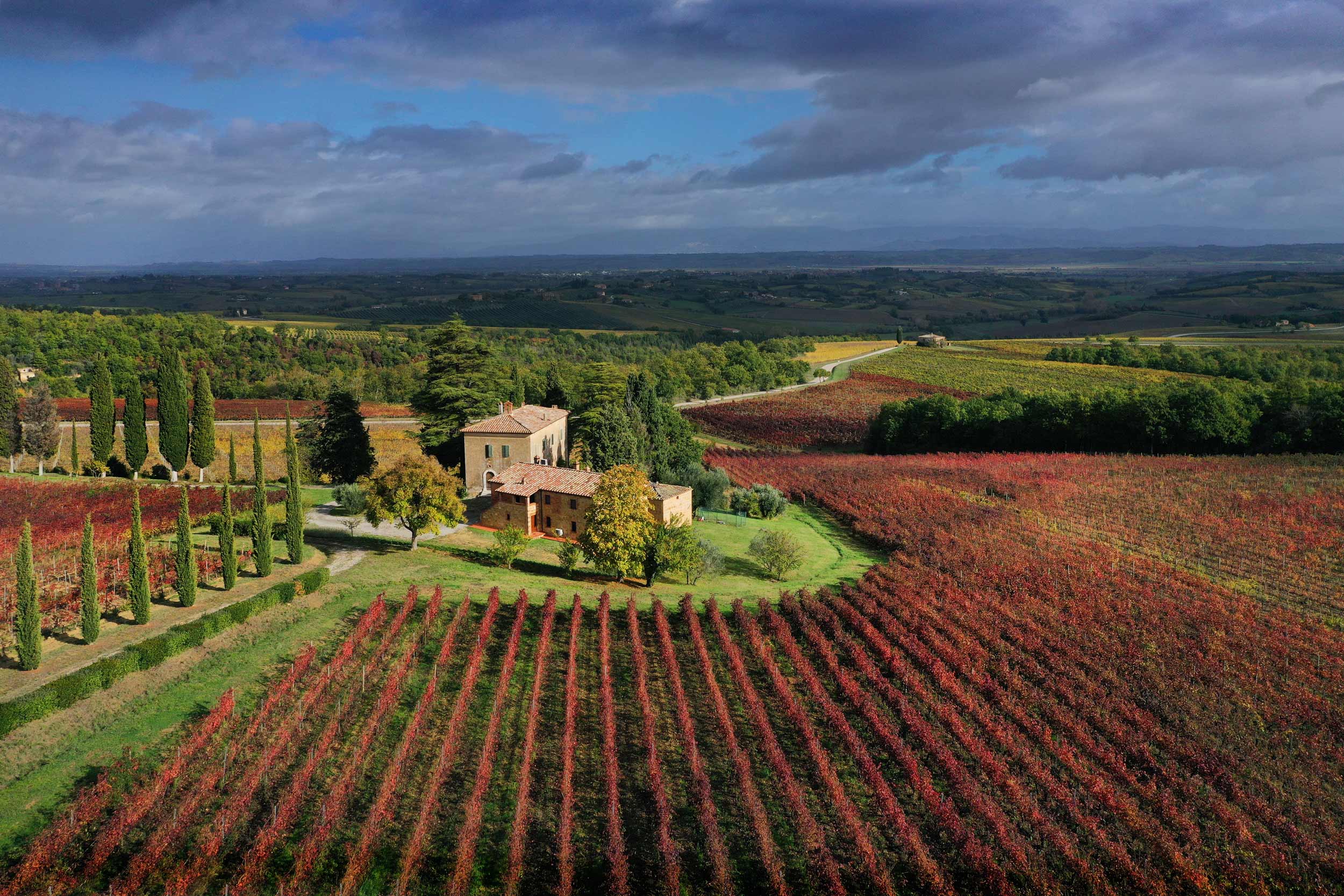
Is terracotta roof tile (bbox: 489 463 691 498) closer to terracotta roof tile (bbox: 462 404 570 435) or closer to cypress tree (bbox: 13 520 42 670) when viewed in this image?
terracotta roof tile (bbox: 462 404 570 435)

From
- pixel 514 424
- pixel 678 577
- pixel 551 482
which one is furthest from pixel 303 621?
pixel 514 424

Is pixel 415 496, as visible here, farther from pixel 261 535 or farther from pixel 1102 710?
pixel 1102 710

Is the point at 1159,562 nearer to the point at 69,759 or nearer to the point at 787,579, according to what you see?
the point at 787,579

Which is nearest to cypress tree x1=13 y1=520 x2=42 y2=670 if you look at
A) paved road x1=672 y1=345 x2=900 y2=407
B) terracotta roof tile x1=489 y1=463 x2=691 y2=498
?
terracotta roof tile x1=489 y1=463 x2=691 y2=498

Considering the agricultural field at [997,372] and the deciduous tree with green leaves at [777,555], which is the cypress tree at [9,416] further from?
the agricultural field at [997,372]

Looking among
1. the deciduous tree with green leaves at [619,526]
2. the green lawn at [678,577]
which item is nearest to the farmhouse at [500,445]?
the green lawn at [678,577]

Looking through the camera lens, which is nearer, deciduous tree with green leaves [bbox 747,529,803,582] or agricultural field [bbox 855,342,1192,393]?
deciduous tree with green leaves [bbox 747,529,803,582]

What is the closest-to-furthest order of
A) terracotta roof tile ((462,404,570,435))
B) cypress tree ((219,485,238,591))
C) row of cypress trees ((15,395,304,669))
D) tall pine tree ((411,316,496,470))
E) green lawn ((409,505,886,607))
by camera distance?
row of cypress trees ((15,395,304,669)), cypress tree ((219,485,238,591)), green lawn ((409,505,886,607)), terracotta roof tile ((462,404,570,435)), tall pine tree ((411,316,496,470))
